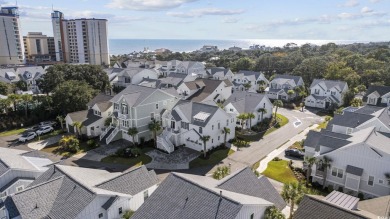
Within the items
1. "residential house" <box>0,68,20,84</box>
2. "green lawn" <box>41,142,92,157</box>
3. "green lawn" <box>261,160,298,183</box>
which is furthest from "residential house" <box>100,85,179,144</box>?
"residential house" <box>0,68,20,84</box>

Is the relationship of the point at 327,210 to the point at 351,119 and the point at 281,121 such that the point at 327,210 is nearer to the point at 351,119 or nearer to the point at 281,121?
the point at 351,119

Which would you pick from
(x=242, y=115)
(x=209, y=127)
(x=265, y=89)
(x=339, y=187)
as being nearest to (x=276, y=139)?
(x=242, y=115)

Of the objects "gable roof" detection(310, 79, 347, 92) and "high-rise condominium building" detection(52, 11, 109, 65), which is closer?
"gable roof" detection(310, 79, 347, 92)

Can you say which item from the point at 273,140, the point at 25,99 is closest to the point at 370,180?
the point at 273,140

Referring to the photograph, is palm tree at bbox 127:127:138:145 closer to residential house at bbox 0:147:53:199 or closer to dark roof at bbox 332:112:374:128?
residential house at bbox 0:147:53:199

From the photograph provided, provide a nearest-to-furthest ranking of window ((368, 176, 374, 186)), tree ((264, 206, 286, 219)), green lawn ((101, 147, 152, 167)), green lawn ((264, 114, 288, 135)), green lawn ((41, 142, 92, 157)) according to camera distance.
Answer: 1. tree ((264, 206, 286, 219))
2. window ((368, 176, 374, 186))
3. green lawn ((101, 147, 152, 167))
4. green lawn ((41, 142, 92, 157))
5. green lawn ((264, 114, 288, 135))
